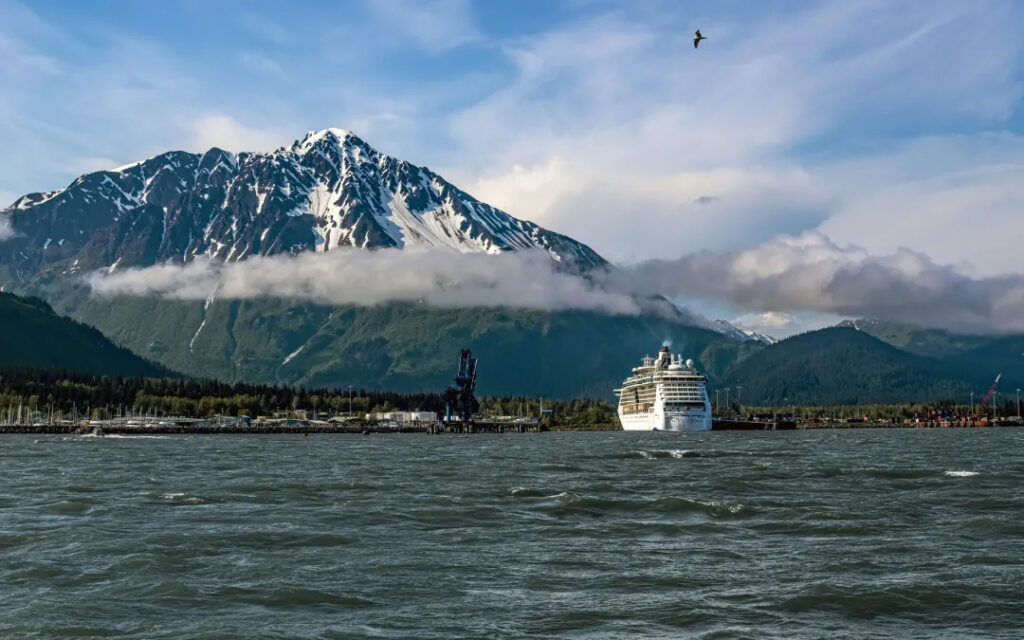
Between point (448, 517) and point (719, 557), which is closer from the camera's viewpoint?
point (719, 557)

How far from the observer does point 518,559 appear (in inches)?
2042

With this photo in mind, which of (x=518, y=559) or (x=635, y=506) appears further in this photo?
(x=635, y=506)

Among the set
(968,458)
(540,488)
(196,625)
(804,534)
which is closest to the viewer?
(196,625)

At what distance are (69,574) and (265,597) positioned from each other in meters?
11.4

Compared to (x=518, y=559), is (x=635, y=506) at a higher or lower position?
higher

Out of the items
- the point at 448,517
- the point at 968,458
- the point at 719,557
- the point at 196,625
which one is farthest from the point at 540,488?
the point at 968,458

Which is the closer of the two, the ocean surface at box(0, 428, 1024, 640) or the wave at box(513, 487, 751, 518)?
the ocean surface at box(0, 428, 1024, 640)

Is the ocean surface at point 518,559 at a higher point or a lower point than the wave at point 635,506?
lower

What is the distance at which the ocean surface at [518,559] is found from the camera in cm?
3850

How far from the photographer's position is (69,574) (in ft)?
158

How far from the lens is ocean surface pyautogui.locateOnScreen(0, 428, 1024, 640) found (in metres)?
38.5

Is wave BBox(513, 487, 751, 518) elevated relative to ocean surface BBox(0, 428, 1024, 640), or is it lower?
elevated

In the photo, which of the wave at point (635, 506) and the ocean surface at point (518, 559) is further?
the wave at point (635, 506)

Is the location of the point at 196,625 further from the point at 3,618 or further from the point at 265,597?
the point at 3,618
